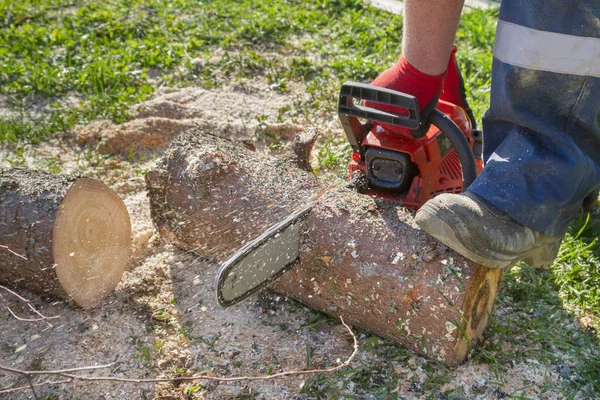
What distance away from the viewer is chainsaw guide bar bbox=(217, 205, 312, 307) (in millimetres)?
2080

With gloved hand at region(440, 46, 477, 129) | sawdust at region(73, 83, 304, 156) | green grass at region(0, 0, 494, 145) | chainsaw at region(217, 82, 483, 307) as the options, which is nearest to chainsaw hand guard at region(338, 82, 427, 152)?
chainsaw at region(217, 82, 483, 307)

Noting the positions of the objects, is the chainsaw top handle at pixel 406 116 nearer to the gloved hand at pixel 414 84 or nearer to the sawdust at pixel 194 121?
the gloved hand at pixel 414 84

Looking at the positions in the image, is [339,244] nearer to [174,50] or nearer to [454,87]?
[454,87]

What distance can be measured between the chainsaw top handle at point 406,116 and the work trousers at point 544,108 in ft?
0.32

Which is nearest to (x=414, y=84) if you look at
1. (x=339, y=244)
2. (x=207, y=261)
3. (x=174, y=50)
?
(x=339, y=244)

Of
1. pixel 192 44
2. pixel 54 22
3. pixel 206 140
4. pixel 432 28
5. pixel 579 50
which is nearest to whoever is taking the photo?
pixel 579 50

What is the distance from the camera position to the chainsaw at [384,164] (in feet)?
7.22

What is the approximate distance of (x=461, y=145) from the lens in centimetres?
226

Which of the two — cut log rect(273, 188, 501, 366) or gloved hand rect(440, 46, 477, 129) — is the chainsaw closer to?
cut log rect(273, 188, 501, 366)

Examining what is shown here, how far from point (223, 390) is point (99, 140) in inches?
80.4

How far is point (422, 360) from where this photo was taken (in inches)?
91.3

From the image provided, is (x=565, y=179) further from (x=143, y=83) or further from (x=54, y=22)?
(x=54, y=22)

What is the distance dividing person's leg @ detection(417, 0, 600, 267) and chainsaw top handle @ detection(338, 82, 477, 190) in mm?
97

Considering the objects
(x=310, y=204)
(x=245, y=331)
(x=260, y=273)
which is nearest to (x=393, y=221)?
(x=310, y=204)
